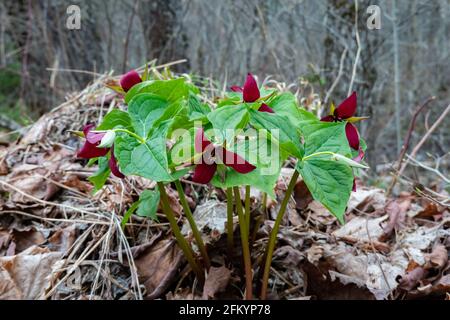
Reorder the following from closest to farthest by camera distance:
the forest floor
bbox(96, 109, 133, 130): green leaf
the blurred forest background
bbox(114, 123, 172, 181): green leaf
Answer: bbox(114, 123, 172, 181): green leaf, bbox(96, 109, 133, 130): green leaf, the forest floor, the blurred forest background

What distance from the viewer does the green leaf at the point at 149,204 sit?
839 millimetres

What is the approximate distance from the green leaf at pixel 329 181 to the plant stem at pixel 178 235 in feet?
0.85

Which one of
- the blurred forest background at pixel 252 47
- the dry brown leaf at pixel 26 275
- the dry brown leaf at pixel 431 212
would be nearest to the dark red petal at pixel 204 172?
the dry brown leaf at pixel 26 275

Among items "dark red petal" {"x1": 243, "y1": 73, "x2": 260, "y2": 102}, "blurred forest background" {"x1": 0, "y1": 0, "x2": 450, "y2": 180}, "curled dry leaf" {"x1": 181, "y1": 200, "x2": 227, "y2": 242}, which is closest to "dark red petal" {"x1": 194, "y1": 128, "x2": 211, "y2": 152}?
"dark red petal" {"x1": 243, "y1": 73, "x2": 260, "y2": 102}

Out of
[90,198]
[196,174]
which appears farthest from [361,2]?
[196,174]

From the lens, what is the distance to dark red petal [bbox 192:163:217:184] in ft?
Answer: 2.31

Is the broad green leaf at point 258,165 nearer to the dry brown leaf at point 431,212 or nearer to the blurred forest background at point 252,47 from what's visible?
the dry brown leaf at point 431,212

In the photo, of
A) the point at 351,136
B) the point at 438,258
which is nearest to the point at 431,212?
the point at 438,258

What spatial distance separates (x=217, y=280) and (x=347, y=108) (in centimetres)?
41

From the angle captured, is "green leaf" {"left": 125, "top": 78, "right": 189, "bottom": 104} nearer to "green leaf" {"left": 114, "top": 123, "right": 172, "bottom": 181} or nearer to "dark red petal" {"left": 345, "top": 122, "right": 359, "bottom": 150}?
→ "green leaf" {"left": 114, "top": 123, "right": 172, "bottom": 181}

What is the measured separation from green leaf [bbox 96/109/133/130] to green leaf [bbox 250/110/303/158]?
23 centimetres

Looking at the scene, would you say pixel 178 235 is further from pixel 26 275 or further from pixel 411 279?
pixel 411 279

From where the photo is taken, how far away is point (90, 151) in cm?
74
